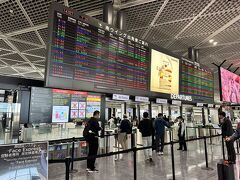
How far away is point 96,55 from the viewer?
3.72m

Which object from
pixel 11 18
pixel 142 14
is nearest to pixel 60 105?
pixel 11 18

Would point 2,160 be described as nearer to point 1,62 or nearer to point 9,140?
point 9,140

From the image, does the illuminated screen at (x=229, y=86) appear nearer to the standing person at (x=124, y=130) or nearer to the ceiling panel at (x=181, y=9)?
the ceiling panel at (x=181, y=9)

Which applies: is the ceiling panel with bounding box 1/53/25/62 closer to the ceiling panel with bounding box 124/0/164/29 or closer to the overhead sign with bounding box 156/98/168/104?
the ceiling panel with bounding box 124/0/164/29

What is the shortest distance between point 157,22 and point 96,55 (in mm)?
2392

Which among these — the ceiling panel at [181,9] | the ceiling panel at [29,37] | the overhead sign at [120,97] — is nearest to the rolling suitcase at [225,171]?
the overhead sign at [120,97]

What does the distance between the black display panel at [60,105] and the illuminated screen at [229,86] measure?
4857 millimetres

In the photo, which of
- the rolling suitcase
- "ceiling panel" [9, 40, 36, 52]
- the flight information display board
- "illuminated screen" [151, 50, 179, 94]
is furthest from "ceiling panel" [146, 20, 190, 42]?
"ceiling panel" [9, 40, 36, 52]

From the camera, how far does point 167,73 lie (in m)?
5.49

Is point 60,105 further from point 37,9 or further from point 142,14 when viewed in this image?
point 142,14

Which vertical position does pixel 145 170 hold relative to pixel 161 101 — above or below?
below

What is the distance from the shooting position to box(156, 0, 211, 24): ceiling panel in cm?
424

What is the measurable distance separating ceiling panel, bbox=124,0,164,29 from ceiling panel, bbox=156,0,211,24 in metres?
0.24

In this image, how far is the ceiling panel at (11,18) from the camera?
4293 mm
